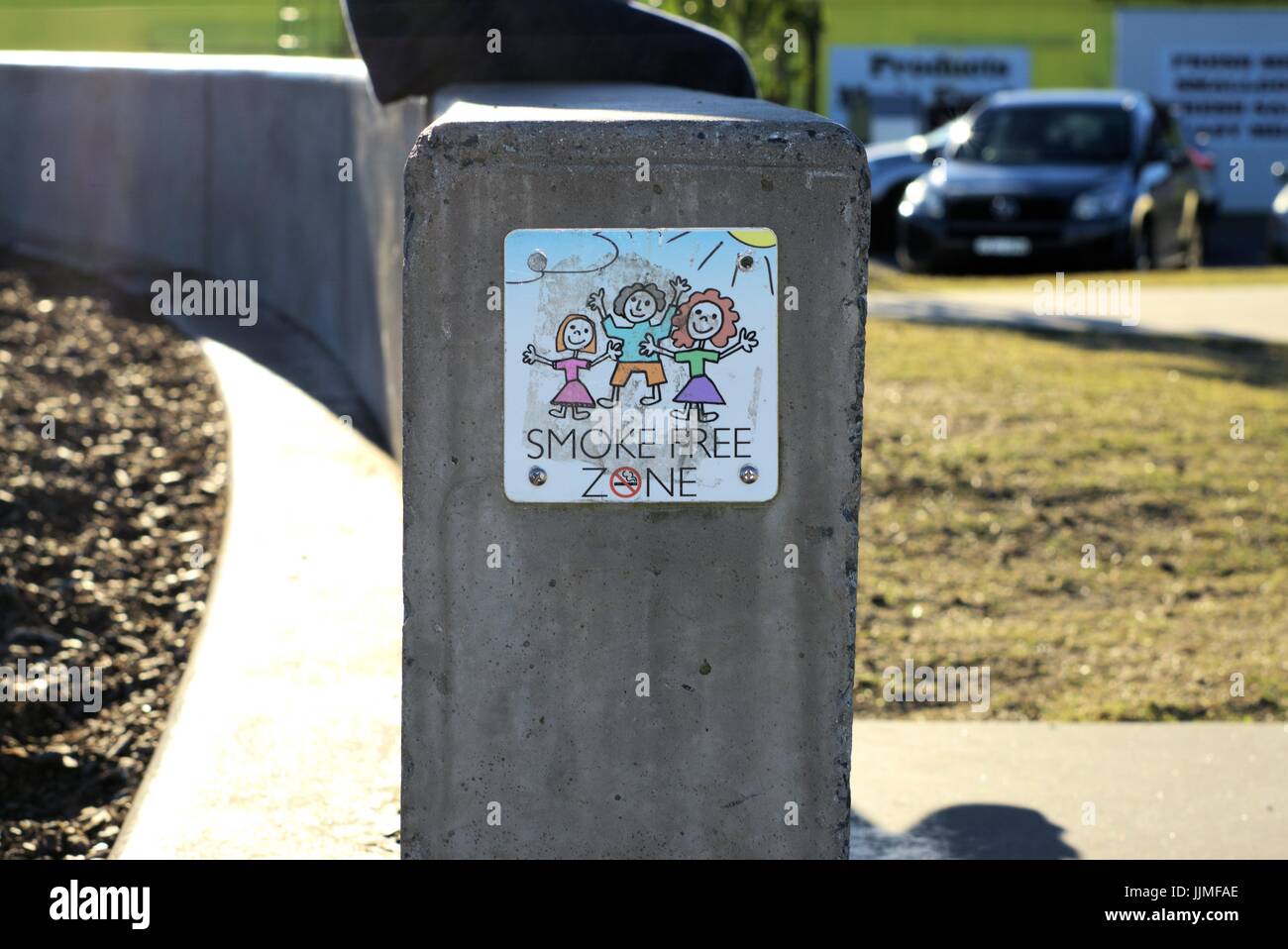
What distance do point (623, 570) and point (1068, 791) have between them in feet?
6.29

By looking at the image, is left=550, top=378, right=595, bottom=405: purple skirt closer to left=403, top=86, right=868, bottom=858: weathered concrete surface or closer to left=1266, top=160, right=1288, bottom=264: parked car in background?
left=403, top=86, right=868, bottom=858: weathered concrete surface

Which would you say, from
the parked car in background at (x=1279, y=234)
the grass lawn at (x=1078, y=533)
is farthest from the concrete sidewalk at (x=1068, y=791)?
the parked car in background at (x=1279, y=234)

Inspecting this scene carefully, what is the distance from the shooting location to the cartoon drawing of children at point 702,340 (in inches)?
114

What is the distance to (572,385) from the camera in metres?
2.90

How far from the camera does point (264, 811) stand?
386 cm

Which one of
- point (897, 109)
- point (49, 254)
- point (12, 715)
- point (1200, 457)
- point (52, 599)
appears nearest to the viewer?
point (12, 715)

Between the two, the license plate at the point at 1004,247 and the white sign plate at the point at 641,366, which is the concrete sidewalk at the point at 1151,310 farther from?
the white sign plate at the point at 641,366

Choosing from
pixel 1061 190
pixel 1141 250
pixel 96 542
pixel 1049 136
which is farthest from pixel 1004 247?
pixel 96 542

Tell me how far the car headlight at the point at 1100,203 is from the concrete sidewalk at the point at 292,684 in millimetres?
10337

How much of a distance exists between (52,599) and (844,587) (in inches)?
122

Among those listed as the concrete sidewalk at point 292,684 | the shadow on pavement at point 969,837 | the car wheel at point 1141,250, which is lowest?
the shadow on pavement at point 969,837

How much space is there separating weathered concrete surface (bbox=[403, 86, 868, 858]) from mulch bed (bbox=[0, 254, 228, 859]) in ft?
4.66
